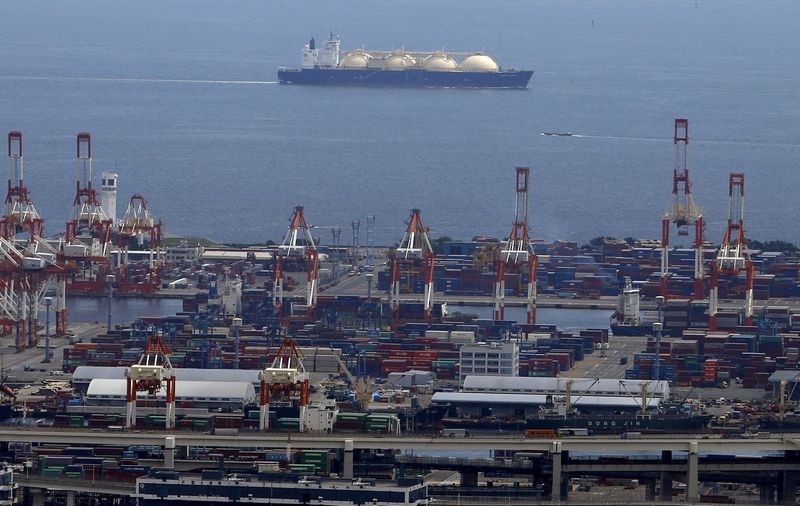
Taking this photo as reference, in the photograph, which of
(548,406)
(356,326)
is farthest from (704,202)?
(548,406)

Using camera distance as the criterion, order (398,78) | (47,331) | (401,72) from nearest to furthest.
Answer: (47,331)
(401,72)
(398,78)

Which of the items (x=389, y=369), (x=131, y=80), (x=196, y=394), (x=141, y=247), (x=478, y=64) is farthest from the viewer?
(x=478, y=64)

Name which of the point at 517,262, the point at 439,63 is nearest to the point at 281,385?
the point at 517,262

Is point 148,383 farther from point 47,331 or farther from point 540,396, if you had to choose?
point 47,331

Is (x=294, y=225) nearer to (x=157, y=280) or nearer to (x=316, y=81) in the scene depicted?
(x=157, y=280)

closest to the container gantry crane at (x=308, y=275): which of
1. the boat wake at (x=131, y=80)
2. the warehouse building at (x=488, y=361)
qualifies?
the warehouse building at (x=488, y=361)

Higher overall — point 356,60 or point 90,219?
point 356,60
